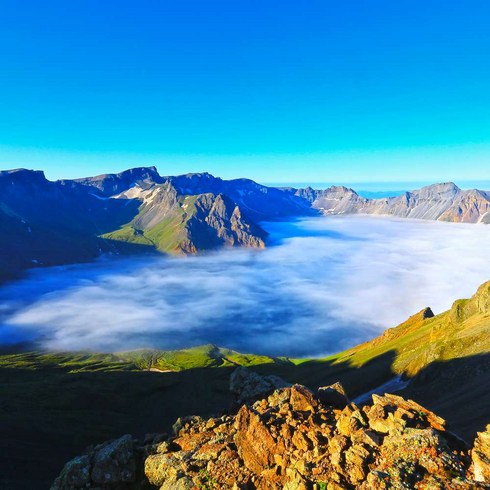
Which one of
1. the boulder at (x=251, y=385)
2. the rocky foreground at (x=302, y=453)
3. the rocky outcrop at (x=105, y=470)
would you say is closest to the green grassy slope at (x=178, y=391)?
the rocky foreground at (x=302, y=453)

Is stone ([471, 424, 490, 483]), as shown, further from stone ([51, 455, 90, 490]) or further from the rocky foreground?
stone ([51, 455, 90, 490])

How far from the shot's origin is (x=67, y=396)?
497 feet

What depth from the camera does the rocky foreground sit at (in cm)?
2939

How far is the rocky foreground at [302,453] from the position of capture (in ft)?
96.4

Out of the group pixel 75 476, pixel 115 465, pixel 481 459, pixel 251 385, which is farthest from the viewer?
pixel 251 385

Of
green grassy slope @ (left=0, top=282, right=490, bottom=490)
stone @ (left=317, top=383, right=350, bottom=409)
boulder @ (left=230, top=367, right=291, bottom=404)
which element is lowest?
green grassy slope @ (left=0, top=282, right=490, bottom=490)

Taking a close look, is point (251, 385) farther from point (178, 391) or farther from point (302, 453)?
point (178, 391)

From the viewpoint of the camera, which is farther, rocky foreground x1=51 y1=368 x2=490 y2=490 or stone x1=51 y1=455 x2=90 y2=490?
stone x1=51 y1=455 x2=90 y2=490

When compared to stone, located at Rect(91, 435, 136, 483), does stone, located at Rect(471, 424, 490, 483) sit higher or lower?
higher

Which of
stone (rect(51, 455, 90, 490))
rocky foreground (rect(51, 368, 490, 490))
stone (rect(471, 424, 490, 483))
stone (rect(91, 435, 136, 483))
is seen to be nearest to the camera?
stone (rect(471, 424, 490, 483))

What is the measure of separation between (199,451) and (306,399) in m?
14.3

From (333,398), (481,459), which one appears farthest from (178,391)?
(481,459)

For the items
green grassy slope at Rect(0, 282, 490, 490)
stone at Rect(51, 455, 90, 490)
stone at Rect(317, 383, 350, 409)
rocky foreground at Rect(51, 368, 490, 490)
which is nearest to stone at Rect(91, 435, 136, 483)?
rocky foreground at Rect(51, 368, 490, 490)

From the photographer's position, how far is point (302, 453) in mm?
35812
